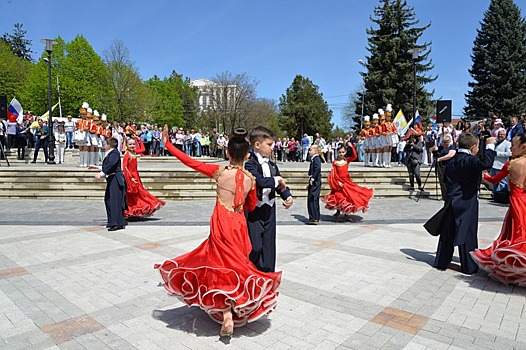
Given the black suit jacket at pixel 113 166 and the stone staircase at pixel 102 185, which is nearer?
the black suit jacket at pixel 113 166

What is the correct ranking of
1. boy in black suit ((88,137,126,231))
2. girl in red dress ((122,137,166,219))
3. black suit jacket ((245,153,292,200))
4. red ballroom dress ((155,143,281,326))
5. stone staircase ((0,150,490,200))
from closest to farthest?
red ballroom dress ((155,143,281,326))
black suit jacket ((245,153,292,200))
boy in black suit ((88,137,126,231))
girl in red dress ((122,137,166,219))
stone staircase ((0,150,490,200))

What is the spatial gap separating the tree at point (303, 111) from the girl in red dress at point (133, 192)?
43905mm

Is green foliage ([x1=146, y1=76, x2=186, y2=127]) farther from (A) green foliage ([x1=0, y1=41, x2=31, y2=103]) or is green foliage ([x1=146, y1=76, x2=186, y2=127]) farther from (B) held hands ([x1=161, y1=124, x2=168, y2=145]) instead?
(B) held hands ([x1=161, y1=124, x2=168, y2=145])

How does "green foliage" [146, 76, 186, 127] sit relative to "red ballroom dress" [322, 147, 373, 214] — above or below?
above

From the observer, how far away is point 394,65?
39438 millimetres

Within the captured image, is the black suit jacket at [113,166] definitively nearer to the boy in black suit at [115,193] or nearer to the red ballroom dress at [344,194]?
the boy in black suit at [115,193]

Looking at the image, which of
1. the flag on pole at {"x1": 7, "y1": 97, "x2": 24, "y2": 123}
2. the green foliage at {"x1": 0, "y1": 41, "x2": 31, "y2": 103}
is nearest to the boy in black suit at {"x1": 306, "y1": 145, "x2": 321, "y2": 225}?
the flag on pole at {"x1": 7, "y1": 97, "x2": 24, "y2": 123}

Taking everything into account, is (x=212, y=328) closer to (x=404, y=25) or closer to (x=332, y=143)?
(x=332, y=143)

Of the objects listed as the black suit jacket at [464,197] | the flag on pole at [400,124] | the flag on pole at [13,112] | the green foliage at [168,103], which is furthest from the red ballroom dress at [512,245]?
the green foliage at [168,103]

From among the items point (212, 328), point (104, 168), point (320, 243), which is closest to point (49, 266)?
point (104, 168)

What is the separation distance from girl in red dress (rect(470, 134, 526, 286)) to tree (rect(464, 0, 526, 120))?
1481 inches

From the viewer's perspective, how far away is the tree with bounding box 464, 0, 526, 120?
37062 millimetres

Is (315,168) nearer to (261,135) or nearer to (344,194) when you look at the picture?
(344,194)

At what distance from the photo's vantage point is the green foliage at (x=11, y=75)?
1831 inches
